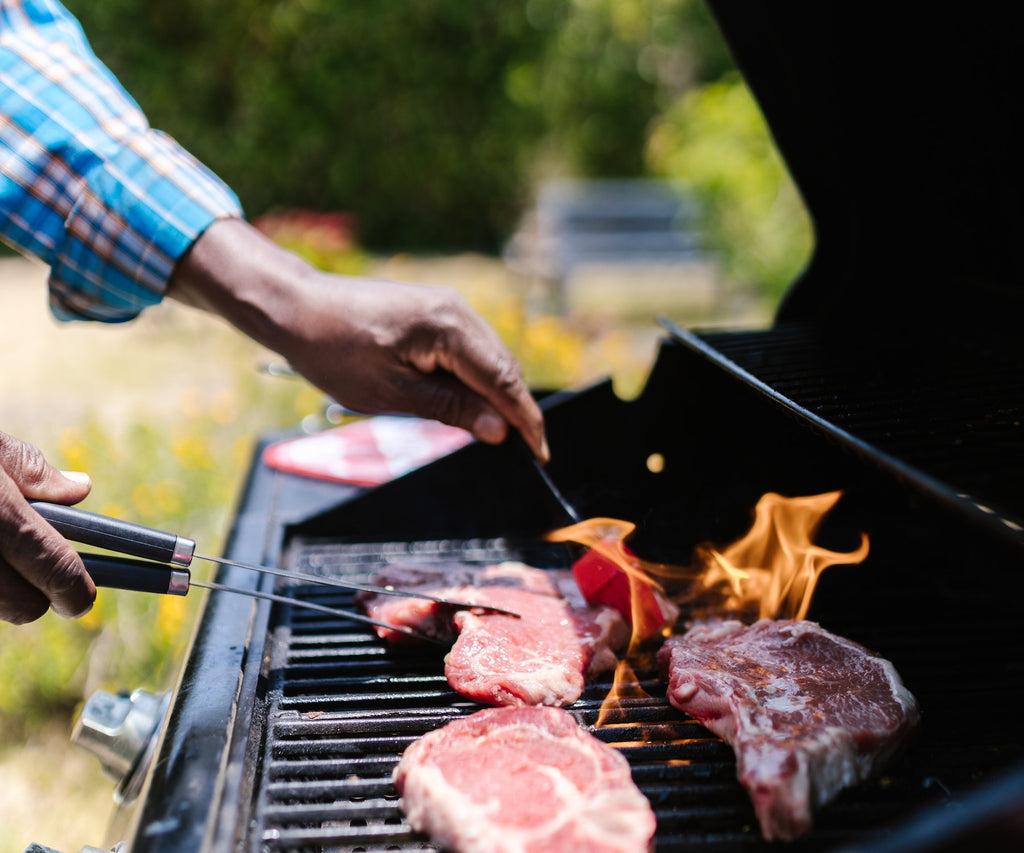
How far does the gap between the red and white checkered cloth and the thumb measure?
1.32 metres

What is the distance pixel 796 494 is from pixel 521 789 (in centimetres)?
131

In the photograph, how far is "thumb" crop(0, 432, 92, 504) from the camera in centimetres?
160

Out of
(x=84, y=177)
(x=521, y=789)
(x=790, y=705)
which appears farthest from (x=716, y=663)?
(x=84, y=177)

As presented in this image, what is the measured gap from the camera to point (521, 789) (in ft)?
5.04

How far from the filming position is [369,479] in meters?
3.02

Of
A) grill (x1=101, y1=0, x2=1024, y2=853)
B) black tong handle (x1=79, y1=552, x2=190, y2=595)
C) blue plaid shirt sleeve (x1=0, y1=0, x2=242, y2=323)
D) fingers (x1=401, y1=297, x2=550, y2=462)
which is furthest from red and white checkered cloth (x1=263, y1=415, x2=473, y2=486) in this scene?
black tong handle (x1=79, y1=552, x2=190, y2=595)

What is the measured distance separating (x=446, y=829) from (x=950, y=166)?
2.20 metres

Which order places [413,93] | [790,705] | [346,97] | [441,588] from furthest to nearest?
1. [413,93]
2. [346,97]
3. [441,588]
4. [790,705]

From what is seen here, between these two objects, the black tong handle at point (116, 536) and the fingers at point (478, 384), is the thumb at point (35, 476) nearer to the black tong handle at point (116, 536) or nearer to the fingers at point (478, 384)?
the black tong handle at point (116, 536)

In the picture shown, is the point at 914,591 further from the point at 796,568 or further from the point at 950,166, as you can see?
the point at 950,166

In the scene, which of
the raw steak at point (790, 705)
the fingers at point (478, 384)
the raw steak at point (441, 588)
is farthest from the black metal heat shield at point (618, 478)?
the raw steak at point (790, 705)

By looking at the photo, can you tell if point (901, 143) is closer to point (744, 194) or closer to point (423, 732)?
point (423, 732)

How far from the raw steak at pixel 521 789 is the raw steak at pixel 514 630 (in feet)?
0.40

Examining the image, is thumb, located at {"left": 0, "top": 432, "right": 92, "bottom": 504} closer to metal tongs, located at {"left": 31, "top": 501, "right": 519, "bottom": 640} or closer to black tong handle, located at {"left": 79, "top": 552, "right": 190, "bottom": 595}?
metal tongs, located at {"left": 31, "top": 501, "right": 519, "bottom": 640}
